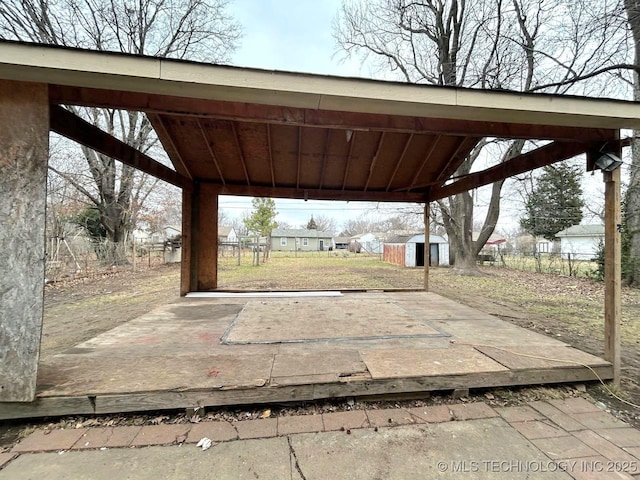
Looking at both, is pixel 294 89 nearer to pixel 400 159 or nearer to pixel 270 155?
pixel 270 155

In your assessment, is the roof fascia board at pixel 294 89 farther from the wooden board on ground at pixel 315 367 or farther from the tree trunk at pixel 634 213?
the tree trunk at pixel 634 213

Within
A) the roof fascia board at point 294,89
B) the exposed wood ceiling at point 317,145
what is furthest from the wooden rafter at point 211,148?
the roof fascia board at point 294,89

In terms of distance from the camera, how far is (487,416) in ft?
6.64

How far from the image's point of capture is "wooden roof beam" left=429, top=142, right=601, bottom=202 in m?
2.70

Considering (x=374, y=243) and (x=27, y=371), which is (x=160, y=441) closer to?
(x=27, y=371)

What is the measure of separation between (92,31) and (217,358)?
15.3 m

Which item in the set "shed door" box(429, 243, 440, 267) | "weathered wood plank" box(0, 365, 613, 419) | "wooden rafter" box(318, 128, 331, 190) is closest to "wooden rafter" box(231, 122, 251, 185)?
"wooden rafter" box(318, 128, 331, 190)

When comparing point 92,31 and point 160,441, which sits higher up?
point 92,31

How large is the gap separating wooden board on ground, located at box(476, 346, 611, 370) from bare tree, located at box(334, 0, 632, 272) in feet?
27.8

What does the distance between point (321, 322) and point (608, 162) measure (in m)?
3.31

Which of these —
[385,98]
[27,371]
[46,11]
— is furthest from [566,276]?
[46,11]

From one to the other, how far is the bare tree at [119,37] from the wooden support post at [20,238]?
427 inches

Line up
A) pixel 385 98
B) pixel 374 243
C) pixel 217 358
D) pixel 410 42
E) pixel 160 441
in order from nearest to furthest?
1. pixel 160 441
2. pixel 385 98
3. pixel 217 358
4. pixel 410 42
5. pixel 374 243

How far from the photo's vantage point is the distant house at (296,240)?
35.7m
